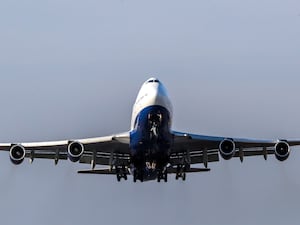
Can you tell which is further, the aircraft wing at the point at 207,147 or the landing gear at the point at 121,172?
the landing gear at the point at 121,172

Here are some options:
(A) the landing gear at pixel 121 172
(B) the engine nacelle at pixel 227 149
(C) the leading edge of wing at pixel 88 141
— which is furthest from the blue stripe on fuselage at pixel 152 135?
(A) the landing gear at pixel 121 172

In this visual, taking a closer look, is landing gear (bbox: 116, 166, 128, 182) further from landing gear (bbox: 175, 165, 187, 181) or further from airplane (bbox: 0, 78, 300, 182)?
landing gear (bbox: 175, 165, 187, 181)

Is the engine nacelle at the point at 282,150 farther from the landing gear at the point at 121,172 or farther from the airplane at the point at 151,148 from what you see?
the landing gear at the point at 121,172

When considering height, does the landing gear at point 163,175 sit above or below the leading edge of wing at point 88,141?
below

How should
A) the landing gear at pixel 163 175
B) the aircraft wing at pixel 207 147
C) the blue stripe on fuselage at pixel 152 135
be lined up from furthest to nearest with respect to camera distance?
1. the landing gear at pixel 163 175
2. the aircraft wing at pixel 207 147
3. the blue stripe on fuselage at pixel 152 135

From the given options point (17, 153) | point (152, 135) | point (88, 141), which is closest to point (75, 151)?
point (88, 141)

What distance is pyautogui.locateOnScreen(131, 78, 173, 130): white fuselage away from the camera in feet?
165

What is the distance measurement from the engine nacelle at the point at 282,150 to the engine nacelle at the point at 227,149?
2.79m

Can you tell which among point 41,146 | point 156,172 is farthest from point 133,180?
point 41,146

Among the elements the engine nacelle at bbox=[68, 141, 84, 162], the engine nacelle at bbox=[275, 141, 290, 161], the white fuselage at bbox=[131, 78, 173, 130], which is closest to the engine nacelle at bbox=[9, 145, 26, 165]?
the engine nacelle at bbox=[68, 141, 84, 162]

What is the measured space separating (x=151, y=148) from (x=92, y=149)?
18.8 feet

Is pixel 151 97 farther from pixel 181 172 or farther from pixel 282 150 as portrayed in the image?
pixel 282 150

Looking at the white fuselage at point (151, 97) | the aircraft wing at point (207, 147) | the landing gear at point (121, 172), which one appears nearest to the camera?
the white fuselage at point (151, 97)

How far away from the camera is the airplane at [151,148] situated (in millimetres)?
50531
